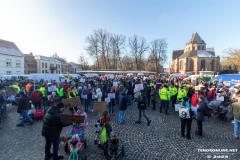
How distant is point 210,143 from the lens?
235 inches

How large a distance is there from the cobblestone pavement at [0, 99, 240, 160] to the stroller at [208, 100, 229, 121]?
38cm

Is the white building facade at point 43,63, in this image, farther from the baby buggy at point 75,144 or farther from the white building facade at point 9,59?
the baby buggy at point 75,144

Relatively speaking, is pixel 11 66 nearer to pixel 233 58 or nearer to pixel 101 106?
pixel 101 106

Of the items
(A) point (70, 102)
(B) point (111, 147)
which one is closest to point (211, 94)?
(B) point (111, 147)

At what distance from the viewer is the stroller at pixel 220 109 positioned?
343 inches

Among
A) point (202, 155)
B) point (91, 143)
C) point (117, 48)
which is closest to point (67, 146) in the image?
point (91, 143)

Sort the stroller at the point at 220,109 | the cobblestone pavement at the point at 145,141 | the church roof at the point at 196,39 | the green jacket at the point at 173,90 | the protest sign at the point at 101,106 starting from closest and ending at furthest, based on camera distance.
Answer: the cobblestone pavement at the point at 145,141 → the protest sign at the point at 101,106 → the stroller at the point at 220,109 → the green jacket at the point at 173,90 → the church roof at the point at 196,39

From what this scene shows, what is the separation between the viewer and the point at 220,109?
8.82m

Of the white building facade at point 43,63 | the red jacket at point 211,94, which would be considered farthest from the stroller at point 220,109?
the white building facade at point 43,63

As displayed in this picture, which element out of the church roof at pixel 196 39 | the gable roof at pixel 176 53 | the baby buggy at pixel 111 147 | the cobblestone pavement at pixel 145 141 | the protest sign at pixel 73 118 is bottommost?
the cobblestone pavement at pixel 145 141

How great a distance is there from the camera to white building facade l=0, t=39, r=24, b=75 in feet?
130

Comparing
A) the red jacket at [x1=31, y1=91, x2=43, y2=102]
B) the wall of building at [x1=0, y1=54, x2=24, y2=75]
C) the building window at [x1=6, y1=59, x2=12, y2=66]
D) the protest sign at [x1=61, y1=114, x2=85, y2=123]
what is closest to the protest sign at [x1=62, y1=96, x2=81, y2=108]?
the protest sign at [x1=61, y1=114, x2=85, y2=123]

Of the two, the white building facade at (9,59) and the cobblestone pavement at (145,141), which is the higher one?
the white building facade at (9,59)

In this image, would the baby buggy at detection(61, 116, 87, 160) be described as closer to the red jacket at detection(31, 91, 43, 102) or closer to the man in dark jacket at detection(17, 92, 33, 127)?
the man in dark jacket at detection(17, 92, 33, 127)
